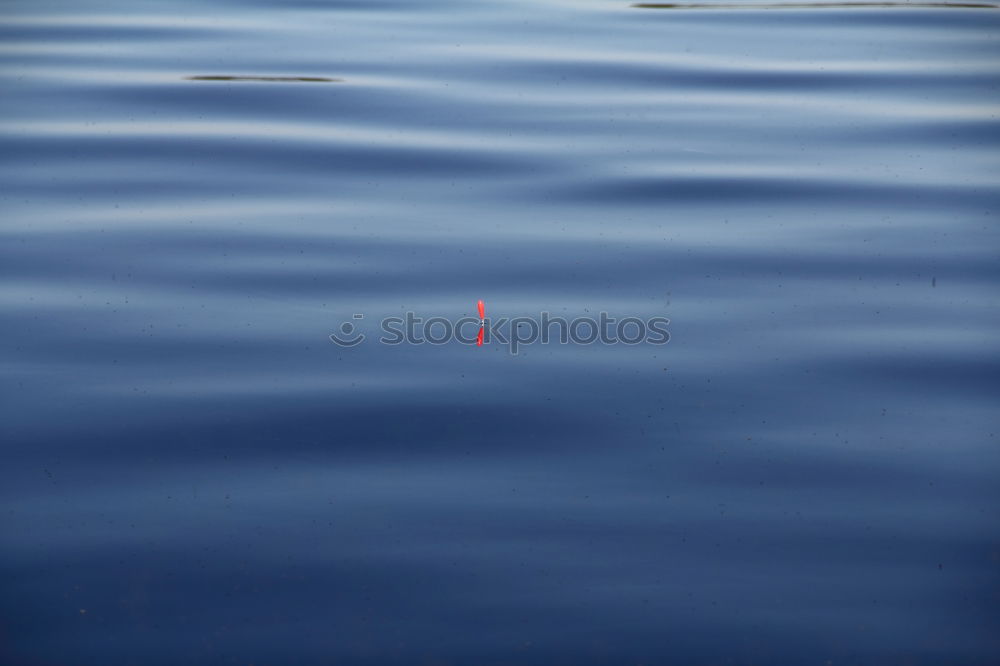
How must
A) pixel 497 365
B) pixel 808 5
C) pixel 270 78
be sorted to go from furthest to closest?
pixel 808 5
pixel 270 78
pixel 497 365

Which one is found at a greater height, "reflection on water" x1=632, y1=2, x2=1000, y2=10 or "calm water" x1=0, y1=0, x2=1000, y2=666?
"reflection on water" x1=632, y1=2, x2=1000, y2=10

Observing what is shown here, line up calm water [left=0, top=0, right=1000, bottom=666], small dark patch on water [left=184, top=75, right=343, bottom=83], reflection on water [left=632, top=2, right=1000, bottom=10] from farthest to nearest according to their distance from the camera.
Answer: reflection on water [left=632, top=2, right=1000, bottom=10]
small dark patch on water [left=184, top=75, right=343, bottom=83]
calm water [left=0, top=0, right=1000, bottom=666]

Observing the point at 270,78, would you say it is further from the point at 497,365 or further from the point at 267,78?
the point at 497,365

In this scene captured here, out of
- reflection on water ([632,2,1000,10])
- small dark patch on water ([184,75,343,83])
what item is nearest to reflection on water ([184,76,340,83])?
small dark patch on water ([184,75,343,83])

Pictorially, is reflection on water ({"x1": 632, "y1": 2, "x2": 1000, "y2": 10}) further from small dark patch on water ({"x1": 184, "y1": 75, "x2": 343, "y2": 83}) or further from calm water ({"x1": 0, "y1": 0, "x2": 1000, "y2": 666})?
small dark patch on water ({"x1": 184, "y1": 75, "x2": 343, "y2": 83})

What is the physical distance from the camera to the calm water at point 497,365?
2.16 metres

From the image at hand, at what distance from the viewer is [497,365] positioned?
306 cm

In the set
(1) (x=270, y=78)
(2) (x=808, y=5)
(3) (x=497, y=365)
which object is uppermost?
(2) (x=808, y=5)

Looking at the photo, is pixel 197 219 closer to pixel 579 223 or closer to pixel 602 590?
pixel 579 223

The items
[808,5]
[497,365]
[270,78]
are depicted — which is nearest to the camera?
[497,365]

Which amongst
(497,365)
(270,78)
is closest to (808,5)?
(270,78)

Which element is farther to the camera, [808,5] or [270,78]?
[808,5]

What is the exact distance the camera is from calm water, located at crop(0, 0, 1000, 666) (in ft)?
7.10

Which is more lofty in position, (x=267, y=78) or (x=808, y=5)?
(x=808, y=5)
